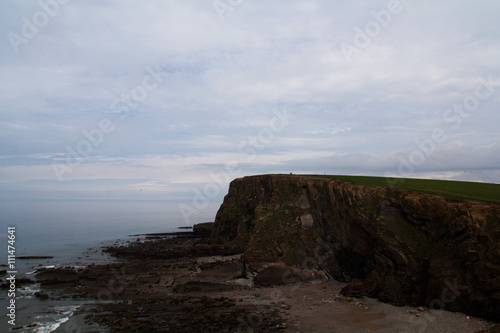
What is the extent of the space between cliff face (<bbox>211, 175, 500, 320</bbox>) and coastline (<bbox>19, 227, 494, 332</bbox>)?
90cm

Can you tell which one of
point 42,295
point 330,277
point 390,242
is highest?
point 390,242

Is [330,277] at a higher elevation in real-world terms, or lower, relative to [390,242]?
lower

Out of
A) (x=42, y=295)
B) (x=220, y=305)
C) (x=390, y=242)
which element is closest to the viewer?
(x=390, y=242)

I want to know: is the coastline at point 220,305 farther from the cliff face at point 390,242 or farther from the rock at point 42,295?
the cliff face at point 390,242

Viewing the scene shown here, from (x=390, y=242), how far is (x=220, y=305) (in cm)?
1008

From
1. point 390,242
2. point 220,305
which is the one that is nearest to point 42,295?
point 220,305

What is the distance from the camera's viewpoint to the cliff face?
13.1 metres

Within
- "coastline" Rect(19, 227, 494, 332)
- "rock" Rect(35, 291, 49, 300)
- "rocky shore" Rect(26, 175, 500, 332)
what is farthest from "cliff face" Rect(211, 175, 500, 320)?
"rock" Rect(35, 291, 49, 300)

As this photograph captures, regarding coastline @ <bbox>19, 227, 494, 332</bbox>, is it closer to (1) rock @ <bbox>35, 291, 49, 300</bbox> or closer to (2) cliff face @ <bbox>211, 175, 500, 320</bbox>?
(1) rock @ <bbox>35, 291, 49, 300</bbox>

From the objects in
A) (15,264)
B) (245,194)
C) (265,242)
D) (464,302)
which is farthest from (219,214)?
(464,302)

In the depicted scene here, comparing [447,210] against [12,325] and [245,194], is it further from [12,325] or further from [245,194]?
[245,194]

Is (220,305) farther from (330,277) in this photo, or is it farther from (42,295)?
(42,295)

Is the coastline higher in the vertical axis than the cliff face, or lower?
lower

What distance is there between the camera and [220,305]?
18547mm
